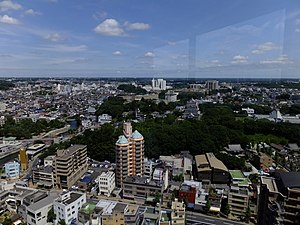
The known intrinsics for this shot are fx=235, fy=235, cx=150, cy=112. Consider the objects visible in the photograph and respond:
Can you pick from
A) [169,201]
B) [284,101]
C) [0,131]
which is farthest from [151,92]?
[169,201]

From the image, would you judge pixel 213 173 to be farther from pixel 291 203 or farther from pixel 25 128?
pixel 25 128

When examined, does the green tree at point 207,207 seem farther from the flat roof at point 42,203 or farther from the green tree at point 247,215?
the flat roof at point 42,203

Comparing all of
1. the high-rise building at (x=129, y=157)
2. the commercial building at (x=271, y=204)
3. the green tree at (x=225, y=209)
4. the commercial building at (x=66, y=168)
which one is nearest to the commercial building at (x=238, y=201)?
the green tree at (x=225, y=209)

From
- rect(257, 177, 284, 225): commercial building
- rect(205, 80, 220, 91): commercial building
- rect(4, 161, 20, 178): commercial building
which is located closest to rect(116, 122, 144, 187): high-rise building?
rect(4, 161, 20, 178): commercial building

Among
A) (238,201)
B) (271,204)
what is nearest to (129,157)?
(238,201)

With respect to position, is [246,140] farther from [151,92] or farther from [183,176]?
[151,92]
